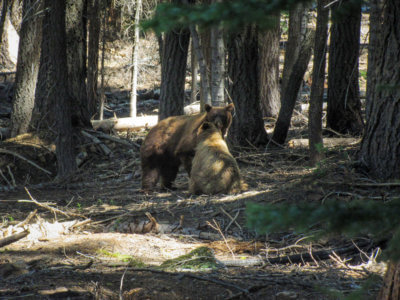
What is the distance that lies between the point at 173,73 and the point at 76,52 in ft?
8.41

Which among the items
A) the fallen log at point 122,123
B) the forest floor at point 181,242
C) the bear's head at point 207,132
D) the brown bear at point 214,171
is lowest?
the forest floor at point 181,242

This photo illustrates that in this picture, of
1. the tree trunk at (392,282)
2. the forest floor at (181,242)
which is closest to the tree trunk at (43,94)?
the forest floor at (181,242)

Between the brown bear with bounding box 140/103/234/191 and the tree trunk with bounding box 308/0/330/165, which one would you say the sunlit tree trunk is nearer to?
the brown bear with bounding box 140/103/234/191

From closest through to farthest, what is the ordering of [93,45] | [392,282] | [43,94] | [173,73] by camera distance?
[392,282] < [43,94] < [173,73] < [93,45]

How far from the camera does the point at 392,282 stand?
285 cm

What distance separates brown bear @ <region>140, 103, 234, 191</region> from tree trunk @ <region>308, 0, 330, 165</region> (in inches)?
62.4

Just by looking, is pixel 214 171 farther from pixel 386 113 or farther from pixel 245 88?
pixel 245 88

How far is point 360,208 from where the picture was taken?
173 centimetres

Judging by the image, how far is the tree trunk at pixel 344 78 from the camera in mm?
10938

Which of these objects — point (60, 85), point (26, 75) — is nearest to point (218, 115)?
point (60, 85)

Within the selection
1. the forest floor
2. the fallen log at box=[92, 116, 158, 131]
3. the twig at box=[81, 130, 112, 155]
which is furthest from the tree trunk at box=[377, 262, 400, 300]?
the fallen log at box=[92, 116, 158, 131]

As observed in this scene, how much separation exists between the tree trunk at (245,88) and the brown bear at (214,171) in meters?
2.88

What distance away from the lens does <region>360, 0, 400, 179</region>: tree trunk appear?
5.71 meters

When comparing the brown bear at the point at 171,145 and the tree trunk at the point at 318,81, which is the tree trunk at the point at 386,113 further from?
the brown bear at the point at 171,145
